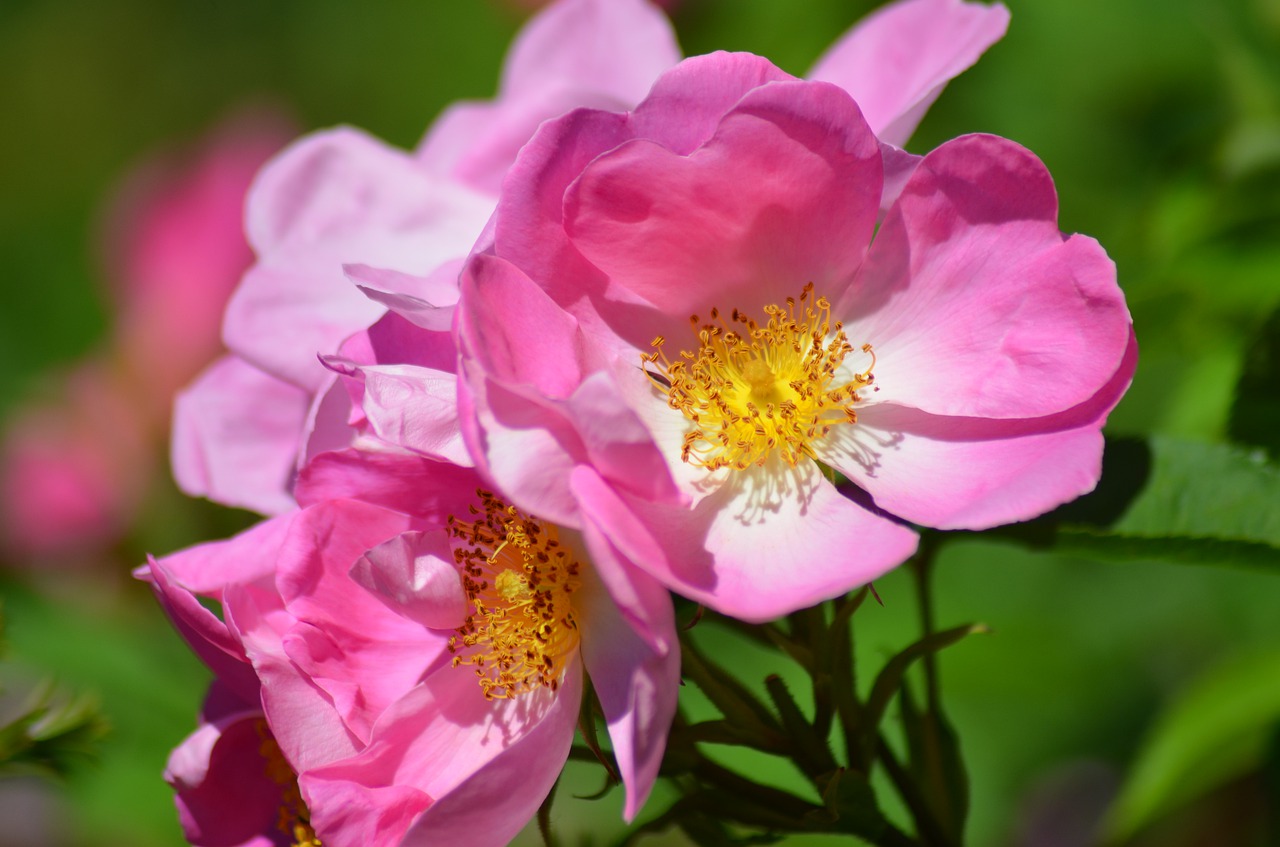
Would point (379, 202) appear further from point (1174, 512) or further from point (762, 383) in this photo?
point (1174, 512)

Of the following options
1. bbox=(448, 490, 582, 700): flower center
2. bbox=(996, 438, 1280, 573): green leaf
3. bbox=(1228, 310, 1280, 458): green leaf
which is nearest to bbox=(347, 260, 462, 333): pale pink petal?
bbox=(448, 490, 582, 700): flower center

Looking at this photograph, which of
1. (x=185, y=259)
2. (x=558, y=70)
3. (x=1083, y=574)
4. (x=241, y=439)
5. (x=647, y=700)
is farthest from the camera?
(x=185, y=259)

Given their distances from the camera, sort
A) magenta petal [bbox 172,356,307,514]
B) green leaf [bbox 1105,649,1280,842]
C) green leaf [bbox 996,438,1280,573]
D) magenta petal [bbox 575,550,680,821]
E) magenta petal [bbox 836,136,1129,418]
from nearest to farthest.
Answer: magenta petal [bbox 575,550,680,821]
magenta petal [bbox 836,136,1129,418]
green leaf [bbox 996,438,1280,573]
magenta petal [bbox 172,356,307,514]
green leaf [bbox 1105,649,1280,842]

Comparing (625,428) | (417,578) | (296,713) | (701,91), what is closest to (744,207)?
(701,91)

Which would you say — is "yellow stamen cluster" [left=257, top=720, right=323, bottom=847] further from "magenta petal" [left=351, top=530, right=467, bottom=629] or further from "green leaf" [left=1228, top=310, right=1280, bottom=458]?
"green leaf" [left=1228, top=310, right=1280, bottom=458]

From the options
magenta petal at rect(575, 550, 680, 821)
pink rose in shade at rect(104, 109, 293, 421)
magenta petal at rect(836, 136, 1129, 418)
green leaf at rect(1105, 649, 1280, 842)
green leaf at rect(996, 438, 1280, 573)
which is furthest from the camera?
pink rose in shade at rect(104, 109, 293, 421)

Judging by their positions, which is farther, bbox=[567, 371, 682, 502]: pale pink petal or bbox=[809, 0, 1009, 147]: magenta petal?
bbox=[809, 0, 1009, 147]: magenta petal
